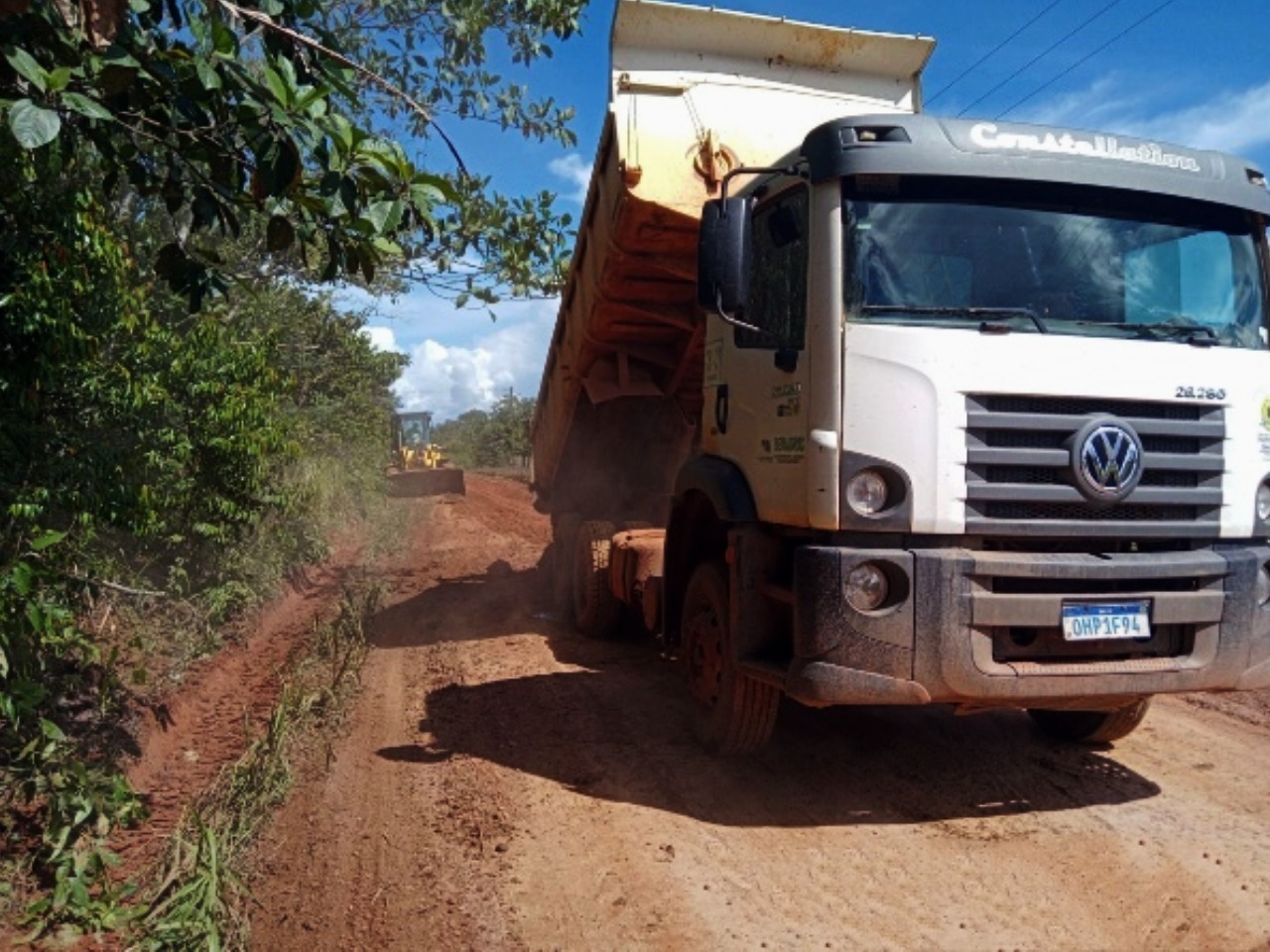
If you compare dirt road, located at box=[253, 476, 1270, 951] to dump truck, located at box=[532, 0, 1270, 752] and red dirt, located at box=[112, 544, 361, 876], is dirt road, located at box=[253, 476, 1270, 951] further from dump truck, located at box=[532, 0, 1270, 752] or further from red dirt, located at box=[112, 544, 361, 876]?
red dirt, located at box=[112, 544, 361, 876]

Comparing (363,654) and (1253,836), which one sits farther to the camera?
(363,654)

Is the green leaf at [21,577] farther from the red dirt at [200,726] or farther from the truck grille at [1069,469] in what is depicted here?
the truck grille at [1069,469]

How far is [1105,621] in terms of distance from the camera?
13.5 ft

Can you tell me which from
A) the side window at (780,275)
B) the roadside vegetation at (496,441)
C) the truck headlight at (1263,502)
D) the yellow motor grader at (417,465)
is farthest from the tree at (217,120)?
the roadside vegetation at (496,441)

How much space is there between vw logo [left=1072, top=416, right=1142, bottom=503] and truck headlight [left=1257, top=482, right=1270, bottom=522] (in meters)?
0.69

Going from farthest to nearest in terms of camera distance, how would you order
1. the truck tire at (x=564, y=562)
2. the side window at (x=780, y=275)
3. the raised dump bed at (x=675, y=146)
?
the truck tire at (x=564, y=562)
the raised dump bed at (x=675, y=146)
the side window at (x=780, y=275)

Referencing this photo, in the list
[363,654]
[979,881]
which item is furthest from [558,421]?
[979,881]

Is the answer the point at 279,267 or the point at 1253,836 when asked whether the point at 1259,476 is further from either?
the point at 279,267

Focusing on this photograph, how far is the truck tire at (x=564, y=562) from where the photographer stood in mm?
8688

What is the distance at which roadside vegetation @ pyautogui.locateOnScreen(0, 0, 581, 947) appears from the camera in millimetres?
3271

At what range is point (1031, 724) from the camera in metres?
5.70

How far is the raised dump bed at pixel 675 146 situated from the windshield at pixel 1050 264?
1644 mm

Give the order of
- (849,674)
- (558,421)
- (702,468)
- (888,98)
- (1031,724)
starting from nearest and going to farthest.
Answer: (849,674)
(702,468)
(1031,724)
(888,98)
(558,421)

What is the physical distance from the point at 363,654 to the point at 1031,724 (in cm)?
447
